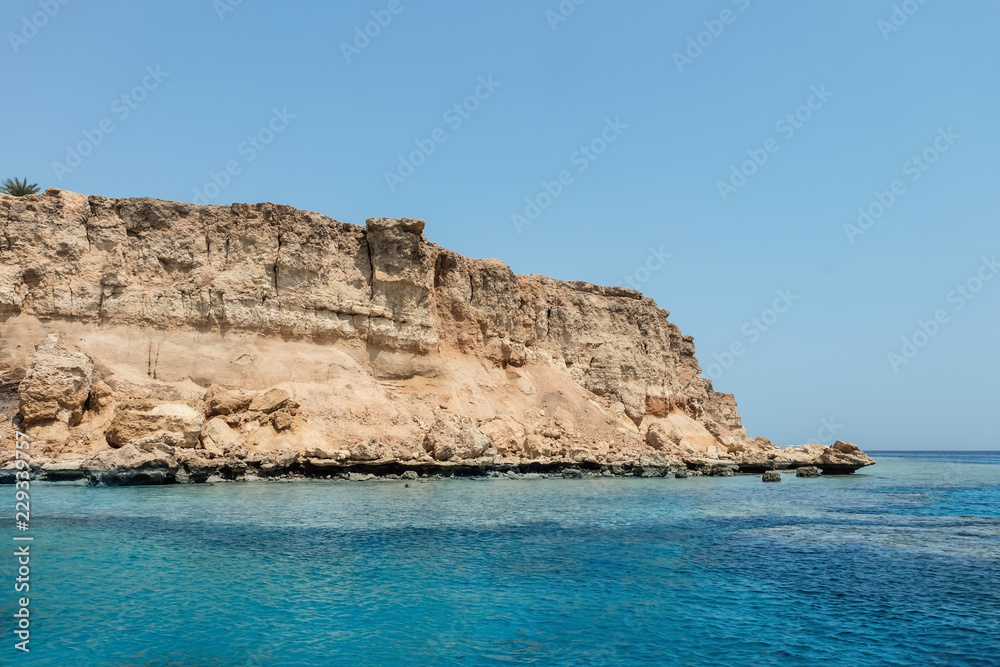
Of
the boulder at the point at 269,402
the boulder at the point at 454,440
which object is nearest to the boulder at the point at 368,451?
the boulder at the point at 454,440

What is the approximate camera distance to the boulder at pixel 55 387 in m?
28.0

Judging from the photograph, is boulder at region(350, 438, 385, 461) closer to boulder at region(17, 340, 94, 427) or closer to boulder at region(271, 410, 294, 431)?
boulder at region(271, 410, 294, 431)

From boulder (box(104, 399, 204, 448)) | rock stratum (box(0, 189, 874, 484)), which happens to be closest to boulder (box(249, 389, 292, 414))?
rock stratum (box(0, 189, 874, 484))

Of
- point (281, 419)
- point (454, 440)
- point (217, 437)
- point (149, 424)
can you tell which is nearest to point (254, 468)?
point (217, 437)

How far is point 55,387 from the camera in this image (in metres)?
28.3

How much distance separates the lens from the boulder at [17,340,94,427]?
28.0 metres

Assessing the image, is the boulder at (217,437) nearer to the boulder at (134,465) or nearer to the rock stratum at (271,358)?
the rock stratum at (271,358)

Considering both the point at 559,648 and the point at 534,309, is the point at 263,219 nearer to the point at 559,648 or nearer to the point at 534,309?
the point at 534,309

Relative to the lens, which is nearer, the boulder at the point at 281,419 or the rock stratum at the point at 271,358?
the rock stratum at the point at 271,358

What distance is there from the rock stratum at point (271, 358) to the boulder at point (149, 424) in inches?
3.1

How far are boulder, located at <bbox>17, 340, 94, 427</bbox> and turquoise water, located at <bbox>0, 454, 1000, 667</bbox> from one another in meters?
7.88

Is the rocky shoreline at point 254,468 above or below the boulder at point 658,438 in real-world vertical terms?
below

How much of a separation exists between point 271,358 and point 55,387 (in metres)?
9.51

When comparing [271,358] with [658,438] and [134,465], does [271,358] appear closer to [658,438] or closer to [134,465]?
[134,465]
